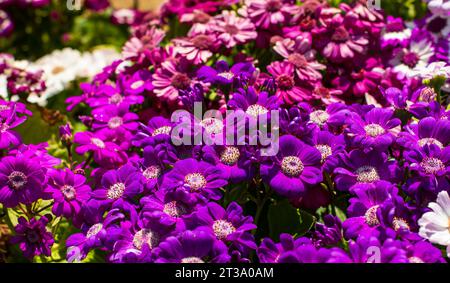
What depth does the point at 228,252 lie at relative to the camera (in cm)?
145

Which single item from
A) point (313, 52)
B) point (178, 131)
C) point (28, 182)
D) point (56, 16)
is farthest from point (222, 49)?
point (56, 16)

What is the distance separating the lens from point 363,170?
156 cm

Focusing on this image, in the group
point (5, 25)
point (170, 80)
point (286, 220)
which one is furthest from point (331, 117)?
point (5, 25)

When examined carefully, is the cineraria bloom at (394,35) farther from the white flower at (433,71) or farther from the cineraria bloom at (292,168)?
the cineraria bloom at (292,168)

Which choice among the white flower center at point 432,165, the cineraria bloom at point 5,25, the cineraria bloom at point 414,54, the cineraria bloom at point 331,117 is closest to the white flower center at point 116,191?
the cineraria bloom at point 331,117

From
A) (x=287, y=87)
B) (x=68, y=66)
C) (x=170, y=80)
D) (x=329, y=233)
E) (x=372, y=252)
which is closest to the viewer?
(x=372, y=252)

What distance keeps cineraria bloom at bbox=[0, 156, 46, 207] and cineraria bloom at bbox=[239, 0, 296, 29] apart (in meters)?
1.03

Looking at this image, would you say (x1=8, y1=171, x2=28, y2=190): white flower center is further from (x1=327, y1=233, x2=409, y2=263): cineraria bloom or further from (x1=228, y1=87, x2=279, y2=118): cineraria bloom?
(x1=327, y1=233, x2=409, y2=263): cineraria bloom

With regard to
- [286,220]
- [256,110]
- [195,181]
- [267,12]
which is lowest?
[286,220]

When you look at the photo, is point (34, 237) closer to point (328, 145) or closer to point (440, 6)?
point (328, 145)

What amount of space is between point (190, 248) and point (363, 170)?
1.71 ft

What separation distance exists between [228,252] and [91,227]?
404 mm

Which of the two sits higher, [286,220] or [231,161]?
[231,161]

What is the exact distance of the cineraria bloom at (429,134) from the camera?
5.14 feet
